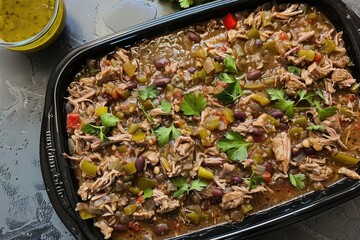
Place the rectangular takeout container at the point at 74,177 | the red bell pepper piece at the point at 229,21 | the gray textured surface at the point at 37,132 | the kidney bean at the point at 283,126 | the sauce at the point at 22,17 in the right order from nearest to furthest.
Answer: the rectangular takeout container at the point at 74,177, the kidney bean at the point at 283,126, the red bell pepper piece at the point at 229,21, the sauce at the point at 22,17, the gray textured surface at the point at 37,132

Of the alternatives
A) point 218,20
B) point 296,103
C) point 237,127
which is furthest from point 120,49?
point 296,103

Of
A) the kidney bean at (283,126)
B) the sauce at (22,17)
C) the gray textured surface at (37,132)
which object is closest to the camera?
the kidney bean at (283,126)

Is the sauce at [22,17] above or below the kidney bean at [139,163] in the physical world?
above

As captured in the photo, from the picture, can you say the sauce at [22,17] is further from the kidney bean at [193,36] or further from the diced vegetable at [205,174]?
the diced vegetable at [205,174]

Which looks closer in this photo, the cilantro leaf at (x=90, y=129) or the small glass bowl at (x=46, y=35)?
the cilantro leaf at (x=90, y=129)

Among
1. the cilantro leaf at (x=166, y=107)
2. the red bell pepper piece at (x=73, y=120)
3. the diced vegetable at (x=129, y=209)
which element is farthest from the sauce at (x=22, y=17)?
the diced vegetable at (x=129, y=209)

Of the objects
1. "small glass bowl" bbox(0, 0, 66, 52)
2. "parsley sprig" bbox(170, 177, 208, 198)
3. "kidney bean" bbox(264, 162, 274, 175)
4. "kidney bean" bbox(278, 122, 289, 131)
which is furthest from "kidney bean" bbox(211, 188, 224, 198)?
"small glass bowl" bbox(0, 0, 66, 52)

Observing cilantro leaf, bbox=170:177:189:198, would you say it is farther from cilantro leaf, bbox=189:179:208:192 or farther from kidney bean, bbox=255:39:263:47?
kidney bean, bbox=255:39:263:47
